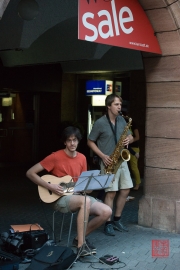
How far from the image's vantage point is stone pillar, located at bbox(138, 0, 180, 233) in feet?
25.6

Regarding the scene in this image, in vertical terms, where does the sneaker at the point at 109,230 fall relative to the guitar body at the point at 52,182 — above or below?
below

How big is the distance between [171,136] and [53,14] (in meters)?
4.32

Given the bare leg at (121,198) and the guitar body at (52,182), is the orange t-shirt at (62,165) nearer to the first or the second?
the guitar body at (52,182)

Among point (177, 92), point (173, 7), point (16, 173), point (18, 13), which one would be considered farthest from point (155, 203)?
point (16, 173)

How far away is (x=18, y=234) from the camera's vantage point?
6340 millimetres

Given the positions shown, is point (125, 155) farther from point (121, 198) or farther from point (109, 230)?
point (109, 230)

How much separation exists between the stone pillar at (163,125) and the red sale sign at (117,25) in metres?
0.21

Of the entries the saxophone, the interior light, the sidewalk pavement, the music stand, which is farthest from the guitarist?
the interior light

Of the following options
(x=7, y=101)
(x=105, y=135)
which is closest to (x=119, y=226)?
(x=105, y=135)

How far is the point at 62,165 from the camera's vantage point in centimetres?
643

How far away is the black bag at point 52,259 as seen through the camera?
18.1 ft

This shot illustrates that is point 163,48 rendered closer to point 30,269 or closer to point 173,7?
point 173,7

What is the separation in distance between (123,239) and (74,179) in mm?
1438

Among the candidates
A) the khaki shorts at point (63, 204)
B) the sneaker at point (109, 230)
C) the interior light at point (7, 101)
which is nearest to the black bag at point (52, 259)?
the khaki shorts at point (63, 204)
